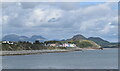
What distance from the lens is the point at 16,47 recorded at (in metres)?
196

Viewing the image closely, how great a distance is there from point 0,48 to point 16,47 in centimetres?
2165

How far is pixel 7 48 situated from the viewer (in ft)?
599

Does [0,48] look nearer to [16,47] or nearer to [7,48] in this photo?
[7,48]

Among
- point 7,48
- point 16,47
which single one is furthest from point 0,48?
point 16,47

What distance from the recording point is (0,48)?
578 ft

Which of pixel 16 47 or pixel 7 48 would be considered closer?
pixel 7 48

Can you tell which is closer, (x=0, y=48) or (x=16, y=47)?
(x=0, y=48)

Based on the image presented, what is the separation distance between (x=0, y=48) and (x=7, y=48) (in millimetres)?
7206

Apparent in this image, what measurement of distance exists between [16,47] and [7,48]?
14.6m
